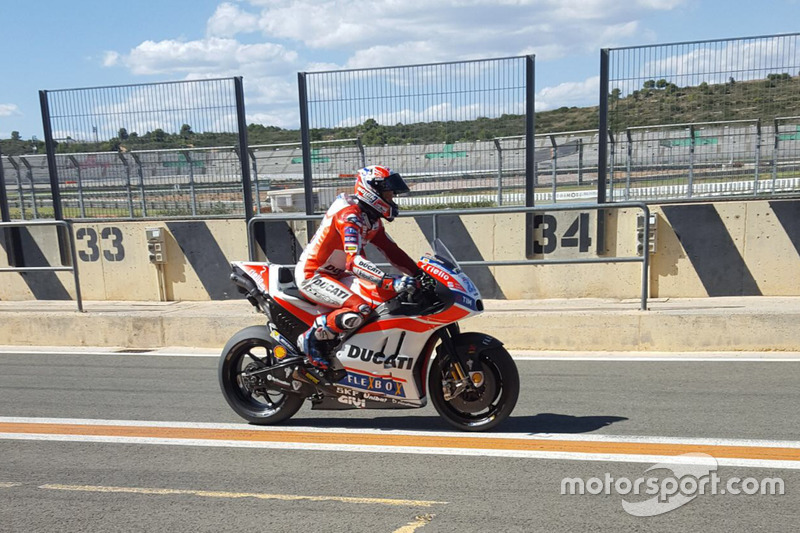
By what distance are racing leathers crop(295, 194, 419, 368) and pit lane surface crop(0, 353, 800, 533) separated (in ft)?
2.88

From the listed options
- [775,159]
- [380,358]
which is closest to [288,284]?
[380,358]

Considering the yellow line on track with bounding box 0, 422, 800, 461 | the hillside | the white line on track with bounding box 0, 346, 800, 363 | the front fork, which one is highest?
the hillside

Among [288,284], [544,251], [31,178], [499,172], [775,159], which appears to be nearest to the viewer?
[288,284]

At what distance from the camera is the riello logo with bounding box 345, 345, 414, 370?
5168 mm

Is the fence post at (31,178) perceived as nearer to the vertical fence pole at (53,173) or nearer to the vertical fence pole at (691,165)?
the vertical fence pole at (53,173)

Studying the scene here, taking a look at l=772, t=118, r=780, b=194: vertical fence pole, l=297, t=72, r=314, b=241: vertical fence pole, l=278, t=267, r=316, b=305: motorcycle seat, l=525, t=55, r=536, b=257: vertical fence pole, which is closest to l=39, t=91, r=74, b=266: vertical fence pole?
l=297, t=72, r=314, b=241: vertical fence pole

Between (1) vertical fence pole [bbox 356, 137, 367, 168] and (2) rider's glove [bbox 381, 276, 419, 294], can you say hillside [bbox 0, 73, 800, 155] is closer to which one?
(1) vertical fence pole [bbox 356, 137, 367, 168]

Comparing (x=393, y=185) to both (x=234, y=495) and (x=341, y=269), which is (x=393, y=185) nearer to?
(x=341, y=269)

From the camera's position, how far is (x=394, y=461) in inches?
188

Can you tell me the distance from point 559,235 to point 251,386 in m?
5.66

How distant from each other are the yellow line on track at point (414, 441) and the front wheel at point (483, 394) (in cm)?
16

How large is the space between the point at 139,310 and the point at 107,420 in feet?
13.9

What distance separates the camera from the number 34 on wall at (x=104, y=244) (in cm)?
1113

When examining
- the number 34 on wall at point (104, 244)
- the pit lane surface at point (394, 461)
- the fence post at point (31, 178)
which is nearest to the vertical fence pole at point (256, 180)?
the number 34 on wall at point (104, 244)
